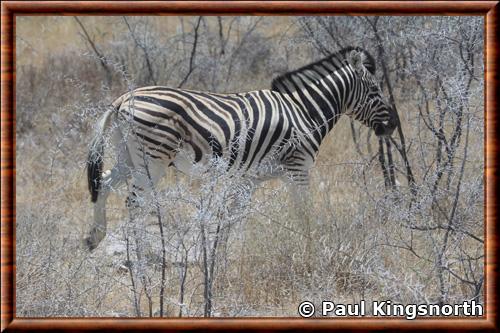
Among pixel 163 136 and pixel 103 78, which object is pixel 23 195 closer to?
pixel 163 136

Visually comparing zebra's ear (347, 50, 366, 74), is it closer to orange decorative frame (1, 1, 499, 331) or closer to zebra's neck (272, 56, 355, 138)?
zebra's neck (272, 56, 355, 138)

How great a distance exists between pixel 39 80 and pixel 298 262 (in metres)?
5.30

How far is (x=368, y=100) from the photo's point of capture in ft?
19.0

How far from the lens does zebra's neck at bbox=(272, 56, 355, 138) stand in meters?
5.58

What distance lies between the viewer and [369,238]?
4336mm

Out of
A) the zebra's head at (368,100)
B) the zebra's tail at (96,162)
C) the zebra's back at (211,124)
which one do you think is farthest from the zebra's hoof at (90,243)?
the zebra's head at (368,100)

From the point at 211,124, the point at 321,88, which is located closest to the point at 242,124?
the point at 211,124

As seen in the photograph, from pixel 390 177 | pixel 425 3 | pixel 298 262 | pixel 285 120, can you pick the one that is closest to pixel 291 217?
pixel 298 262

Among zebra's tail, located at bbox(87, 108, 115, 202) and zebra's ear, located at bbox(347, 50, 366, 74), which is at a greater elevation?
zebra's ear, located at bbox(347, 50, 366, 74)

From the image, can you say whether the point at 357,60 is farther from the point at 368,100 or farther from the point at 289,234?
the point at 289,234

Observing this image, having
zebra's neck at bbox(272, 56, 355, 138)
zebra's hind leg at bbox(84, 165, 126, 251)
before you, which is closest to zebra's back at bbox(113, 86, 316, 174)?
zebra's neck at bbox(272, 56, 355, 138)
